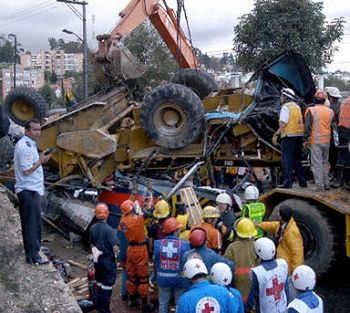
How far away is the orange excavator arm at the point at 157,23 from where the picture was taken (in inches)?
492

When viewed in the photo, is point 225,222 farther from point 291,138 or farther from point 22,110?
point 22,110

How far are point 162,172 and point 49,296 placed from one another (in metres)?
5.70

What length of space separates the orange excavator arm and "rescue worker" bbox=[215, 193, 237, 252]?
18.5ft

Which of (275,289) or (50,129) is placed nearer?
(275,289)

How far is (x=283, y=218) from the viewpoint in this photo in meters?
6.80

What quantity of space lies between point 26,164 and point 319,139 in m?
4.41

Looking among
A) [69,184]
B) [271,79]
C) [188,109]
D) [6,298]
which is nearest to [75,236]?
[69,184]

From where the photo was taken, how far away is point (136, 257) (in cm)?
765

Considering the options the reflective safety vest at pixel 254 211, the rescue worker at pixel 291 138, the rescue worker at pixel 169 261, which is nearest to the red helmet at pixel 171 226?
the rescue worker at pixel 169 261

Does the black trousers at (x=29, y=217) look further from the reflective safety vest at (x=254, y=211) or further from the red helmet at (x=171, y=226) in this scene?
the reflective safety vest at (x=254, y=211)

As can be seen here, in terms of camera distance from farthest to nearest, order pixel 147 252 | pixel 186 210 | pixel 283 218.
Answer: pixel 186 210
pixel 147 252
pixel 283 218

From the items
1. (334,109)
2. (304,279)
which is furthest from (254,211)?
(304,279)

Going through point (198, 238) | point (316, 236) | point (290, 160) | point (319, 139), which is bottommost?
point (316, 236)

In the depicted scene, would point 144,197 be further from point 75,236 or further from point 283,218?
point 283,218
